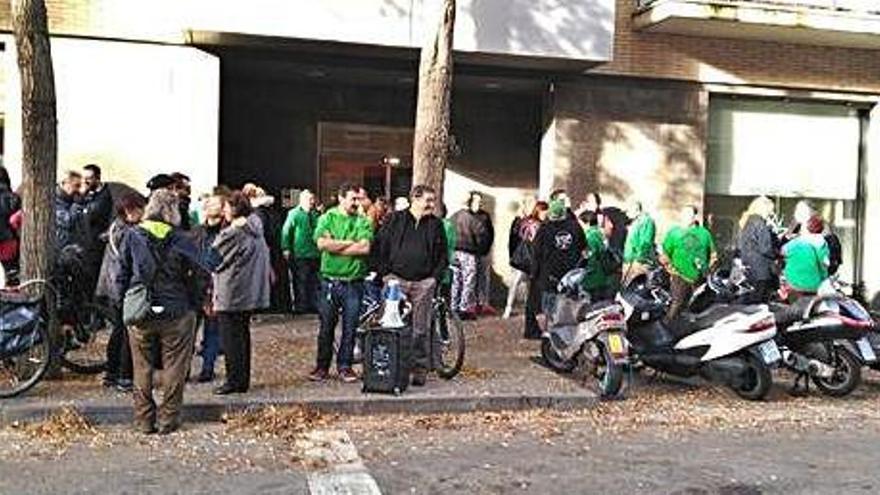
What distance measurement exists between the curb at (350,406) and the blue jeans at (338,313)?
0.90 metres

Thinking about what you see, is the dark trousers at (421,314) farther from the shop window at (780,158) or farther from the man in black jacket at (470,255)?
the shop window at (780,158)

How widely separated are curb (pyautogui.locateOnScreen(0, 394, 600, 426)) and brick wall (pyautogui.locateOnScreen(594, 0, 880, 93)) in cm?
809

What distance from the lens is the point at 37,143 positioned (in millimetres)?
9195

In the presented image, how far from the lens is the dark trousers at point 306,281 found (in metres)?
14.2

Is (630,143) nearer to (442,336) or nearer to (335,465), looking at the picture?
(442,336)

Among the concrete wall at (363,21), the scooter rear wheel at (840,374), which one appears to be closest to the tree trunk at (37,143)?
the concrete wall at (363,21)

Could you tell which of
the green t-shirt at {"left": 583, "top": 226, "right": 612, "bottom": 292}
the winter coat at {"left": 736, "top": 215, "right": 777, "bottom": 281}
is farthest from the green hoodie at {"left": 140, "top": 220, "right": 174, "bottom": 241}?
the winter coat at {"left": 736, "top": 215, "right": 777, "bottom": 281}

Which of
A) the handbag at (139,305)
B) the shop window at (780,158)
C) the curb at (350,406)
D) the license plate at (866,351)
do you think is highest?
the shop window at (780,158)

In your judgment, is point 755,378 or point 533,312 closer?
point 755,378

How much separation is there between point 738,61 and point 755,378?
8121 mm

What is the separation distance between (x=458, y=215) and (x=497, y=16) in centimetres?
280

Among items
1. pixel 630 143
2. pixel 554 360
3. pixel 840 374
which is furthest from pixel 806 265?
pixel 630 143

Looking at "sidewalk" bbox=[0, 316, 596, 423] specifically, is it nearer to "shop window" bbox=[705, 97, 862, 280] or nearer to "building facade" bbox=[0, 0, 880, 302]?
"building facade" bbox=[0, 0, 880, 302]

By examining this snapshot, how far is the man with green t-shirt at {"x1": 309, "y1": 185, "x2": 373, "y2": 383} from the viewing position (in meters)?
9.52
